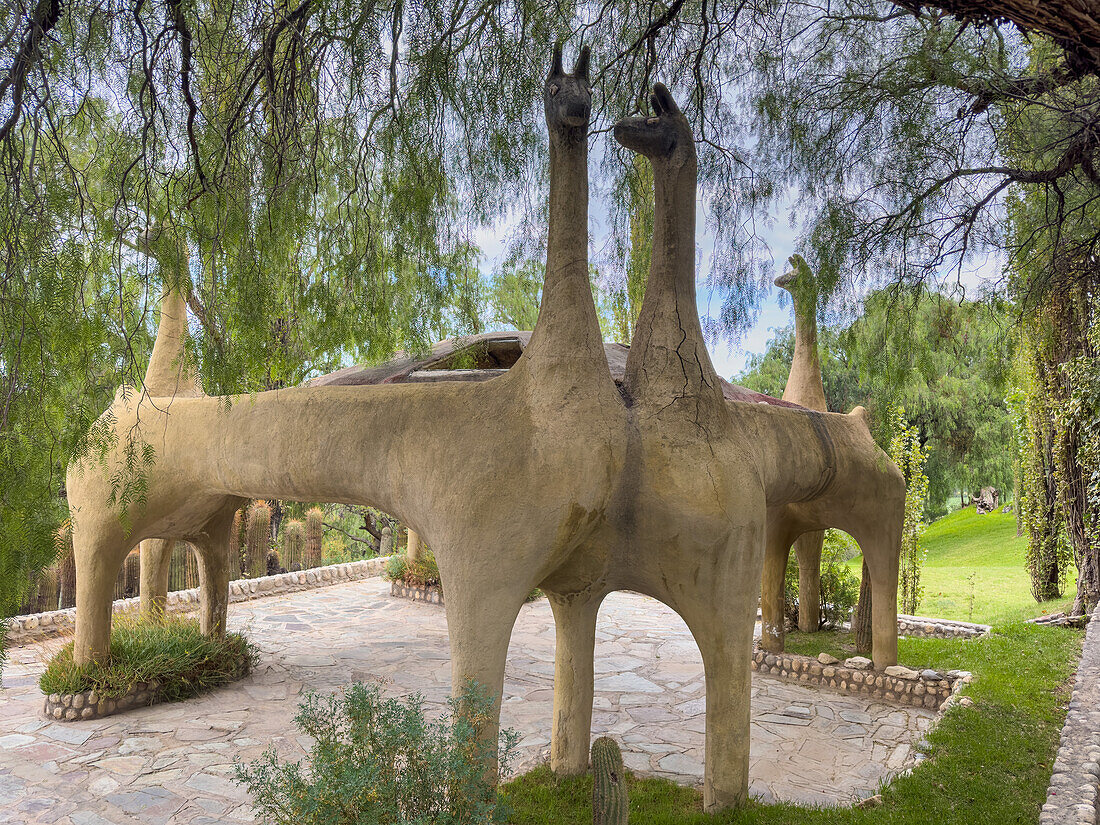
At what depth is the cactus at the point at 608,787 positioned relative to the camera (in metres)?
3.72

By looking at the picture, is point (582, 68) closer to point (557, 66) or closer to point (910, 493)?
point (557, 66)

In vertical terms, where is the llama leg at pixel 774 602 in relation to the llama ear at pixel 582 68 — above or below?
below

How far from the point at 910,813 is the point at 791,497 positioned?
2.36 meters

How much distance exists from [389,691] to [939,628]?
26.2ft

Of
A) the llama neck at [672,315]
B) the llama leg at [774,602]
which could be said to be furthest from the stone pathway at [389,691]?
the llama neck at [672,315]

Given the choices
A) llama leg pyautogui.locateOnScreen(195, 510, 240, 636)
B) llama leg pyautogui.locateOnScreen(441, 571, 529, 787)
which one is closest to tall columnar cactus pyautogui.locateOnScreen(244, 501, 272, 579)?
llama leg pyautogui.locateOnScreen(195, 510, 240, 636)

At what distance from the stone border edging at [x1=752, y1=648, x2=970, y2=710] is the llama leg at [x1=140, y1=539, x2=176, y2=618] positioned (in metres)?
7.39

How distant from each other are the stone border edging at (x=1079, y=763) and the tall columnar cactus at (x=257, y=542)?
13122 mm

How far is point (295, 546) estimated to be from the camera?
627 inches

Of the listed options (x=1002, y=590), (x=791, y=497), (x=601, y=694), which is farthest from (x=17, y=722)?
A: (x=1002, y=590)

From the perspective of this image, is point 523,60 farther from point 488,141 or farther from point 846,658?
point 846,658

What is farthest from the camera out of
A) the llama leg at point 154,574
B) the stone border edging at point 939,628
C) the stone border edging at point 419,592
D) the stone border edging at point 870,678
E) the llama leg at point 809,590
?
the stone border edging at point 419,592

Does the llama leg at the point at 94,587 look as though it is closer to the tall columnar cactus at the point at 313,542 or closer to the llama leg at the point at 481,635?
the llama leg at the point at 481,635

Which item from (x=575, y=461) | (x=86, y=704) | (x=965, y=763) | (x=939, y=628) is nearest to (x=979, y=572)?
(x=939, y=628)
